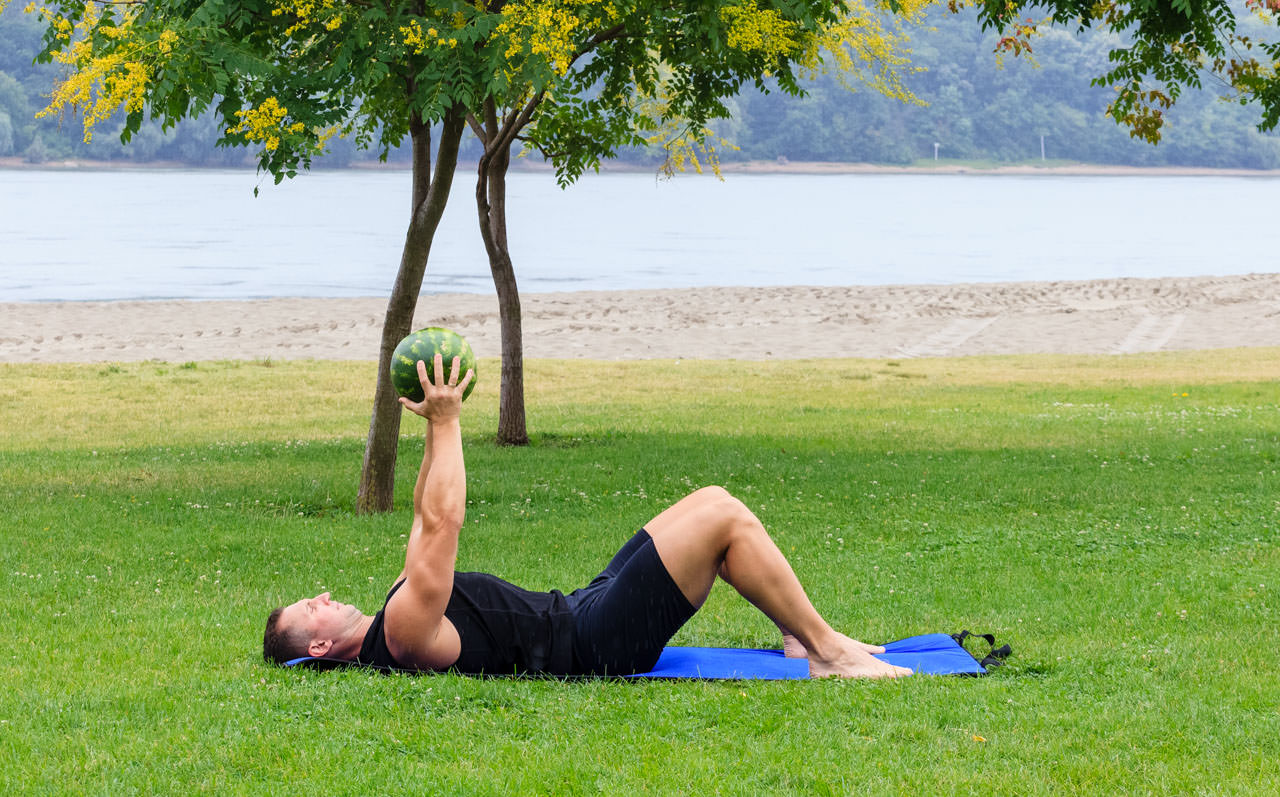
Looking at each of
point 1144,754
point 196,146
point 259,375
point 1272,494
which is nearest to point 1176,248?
point 259,375

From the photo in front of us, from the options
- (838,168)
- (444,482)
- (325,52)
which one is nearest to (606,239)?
(325,52)

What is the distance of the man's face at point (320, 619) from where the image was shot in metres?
5.57

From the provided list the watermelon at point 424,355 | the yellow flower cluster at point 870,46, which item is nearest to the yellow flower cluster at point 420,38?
the watermelon at point 424,355

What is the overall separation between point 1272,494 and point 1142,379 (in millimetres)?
11030

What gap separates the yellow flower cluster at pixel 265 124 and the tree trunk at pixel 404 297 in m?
1.70

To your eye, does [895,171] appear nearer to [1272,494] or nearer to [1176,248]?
[1176,248]

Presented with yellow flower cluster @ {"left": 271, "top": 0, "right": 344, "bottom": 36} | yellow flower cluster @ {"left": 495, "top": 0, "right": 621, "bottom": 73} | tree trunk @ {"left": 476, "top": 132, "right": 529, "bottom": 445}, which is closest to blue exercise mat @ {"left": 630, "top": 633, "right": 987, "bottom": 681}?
yellow flower cluster @ {"left": 495, "top": 0, "right": 621, "bottom": 73}

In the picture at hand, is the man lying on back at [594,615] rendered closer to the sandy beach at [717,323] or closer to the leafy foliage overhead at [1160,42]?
the leafy foliage overhead at [1160,42]

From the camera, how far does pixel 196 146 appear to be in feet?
435

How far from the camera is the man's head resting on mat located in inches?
219

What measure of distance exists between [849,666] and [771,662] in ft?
1.29

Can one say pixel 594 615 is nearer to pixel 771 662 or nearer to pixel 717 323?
pixel 771 662

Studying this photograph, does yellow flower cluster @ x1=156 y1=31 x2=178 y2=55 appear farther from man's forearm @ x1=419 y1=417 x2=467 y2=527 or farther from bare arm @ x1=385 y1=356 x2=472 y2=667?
man's forearm @ x1=419 y1=417 x2=467 y2=527

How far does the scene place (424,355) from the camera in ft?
16.3
